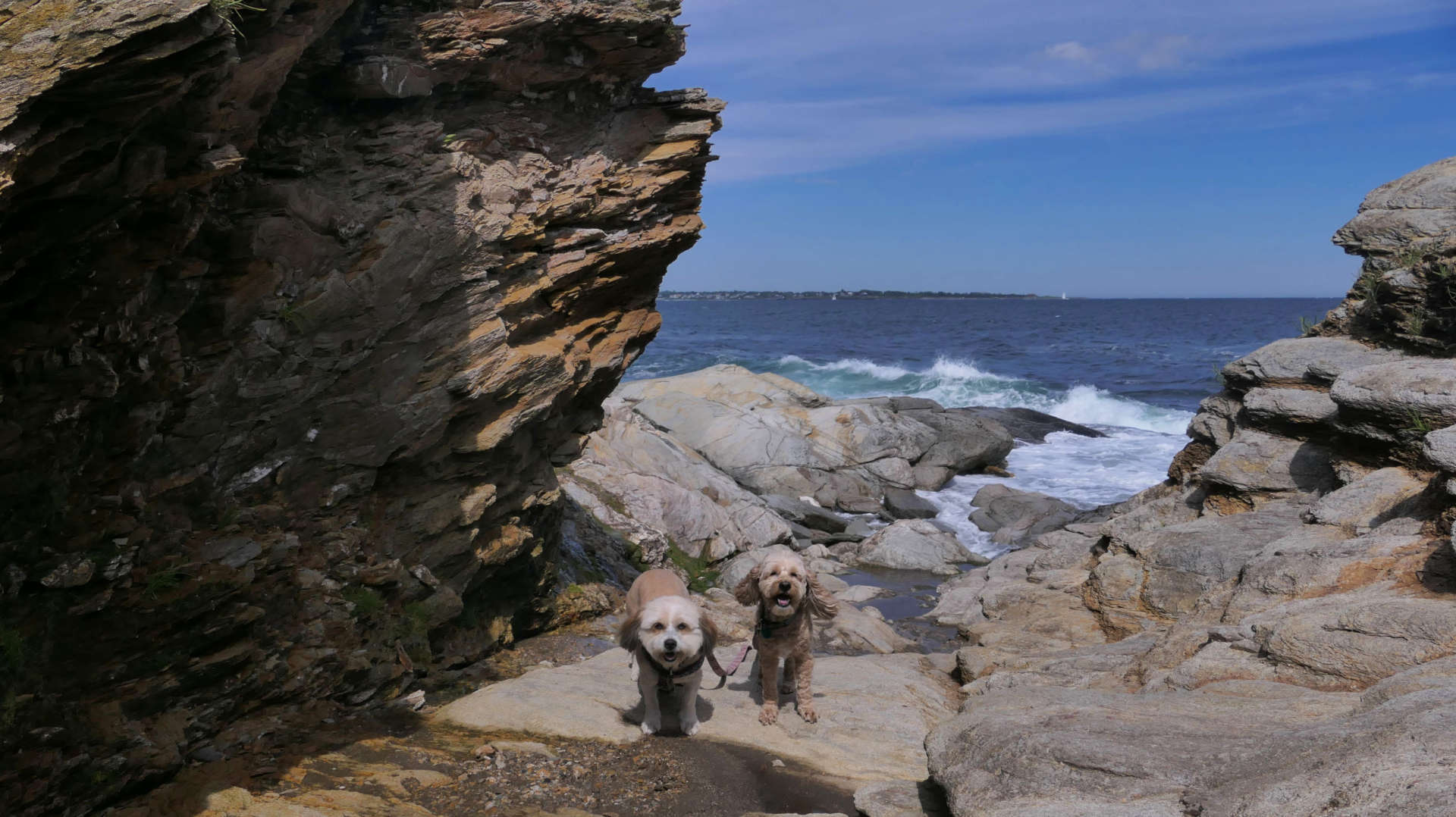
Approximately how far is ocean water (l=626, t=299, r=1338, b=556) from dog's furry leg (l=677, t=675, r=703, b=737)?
591 inches

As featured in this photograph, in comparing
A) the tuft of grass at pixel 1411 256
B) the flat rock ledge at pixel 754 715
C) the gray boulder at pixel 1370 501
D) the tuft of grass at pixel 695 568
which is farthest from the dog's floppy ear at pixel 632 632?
the tuft of grass at pixel 1411 256

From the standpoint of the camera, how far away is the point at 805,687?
25.4 feet

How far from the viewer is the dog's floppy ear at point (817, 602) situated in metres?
7.73

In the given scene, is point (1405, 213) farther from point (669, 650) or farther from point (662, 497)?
point (669, 650)

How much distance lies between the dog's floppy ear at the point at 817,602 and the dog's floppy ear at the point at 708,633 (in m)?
0.83

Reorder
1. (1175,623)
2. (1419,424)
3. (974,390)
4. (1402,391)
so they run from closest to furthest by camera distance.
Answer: (1175,623) < (1419,424) < (1402,391) < (974,390)

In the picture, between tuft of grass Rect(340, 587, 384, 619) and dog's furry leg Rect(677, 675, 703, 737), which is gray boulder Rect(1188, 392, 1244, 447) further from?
tuft of grass Rect(340, 587, 384, 619)

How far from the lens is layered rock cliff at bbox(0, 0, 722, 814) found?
4781mm

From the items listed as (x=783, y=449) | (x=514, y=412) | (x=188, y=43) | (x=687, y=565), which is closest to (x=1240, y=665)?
(x=514, y=412)

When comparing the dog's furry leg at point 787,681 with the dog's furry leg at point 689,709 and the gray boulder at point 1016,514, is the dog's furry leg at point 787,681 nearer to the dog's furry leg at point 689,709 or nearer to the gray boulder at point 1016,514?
the dog's furry leg at point 689,709

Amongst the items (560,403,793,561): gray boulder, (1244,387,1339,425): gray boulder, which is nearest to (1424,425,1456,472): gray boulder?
(1244,387,1339,425): gray boulder

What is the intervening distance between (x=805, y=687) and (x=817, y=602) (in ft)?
2.36

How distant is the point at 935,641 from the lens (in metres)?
14.1

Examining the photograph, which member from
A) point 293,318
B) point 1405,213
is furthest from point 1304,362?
point 293,318
